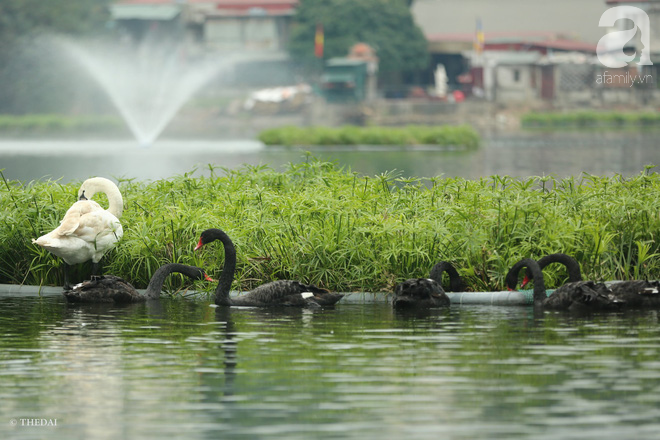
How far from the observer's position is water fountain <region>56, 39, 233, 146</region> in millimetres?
77938

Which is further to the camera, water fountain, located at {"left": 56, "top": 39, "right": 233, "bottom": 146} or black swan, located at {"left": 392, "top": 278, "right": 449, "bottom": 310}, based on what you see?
water fountain, located at {"left": 56, "top": 39, "right": 233, "bottom": 146}

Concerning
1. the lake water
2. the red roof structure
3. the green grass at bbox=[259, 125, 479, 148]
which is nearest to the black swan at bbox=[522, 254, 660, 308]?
the lake water

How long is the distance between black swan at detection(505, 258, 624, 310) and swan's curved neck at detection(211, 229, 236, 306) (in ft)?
9.70

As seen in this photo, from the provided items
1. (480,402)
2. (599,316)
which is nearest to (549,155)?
(599,316)

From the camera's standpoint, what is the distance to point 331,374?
860cm

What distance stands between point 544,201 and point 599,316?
353cm

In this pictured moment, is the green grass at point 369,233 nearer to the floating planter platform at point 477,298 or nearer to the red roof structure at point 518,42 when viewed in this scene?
the floating planter platform at point 477,298

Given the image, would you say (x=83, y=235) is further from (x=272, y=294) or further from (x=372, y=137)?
(x=372, y=137)

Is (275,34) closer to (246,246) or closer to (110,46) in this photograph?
(110,46)

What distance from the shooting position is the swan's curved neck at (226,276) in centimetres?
1209

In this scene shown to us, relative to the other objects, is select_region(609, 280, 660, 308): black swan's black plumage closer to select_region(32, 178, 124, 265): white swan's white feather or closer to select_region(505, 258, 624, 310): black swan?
select_region(505, 258, 624, 310): black swan

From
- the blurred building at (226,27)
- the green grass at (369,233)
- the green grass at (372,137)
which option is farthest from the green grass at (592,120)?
the green grass at (369,233)

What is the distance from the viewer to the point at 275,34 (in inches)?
3716

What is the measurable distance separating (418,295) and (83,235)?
369 centimetres
